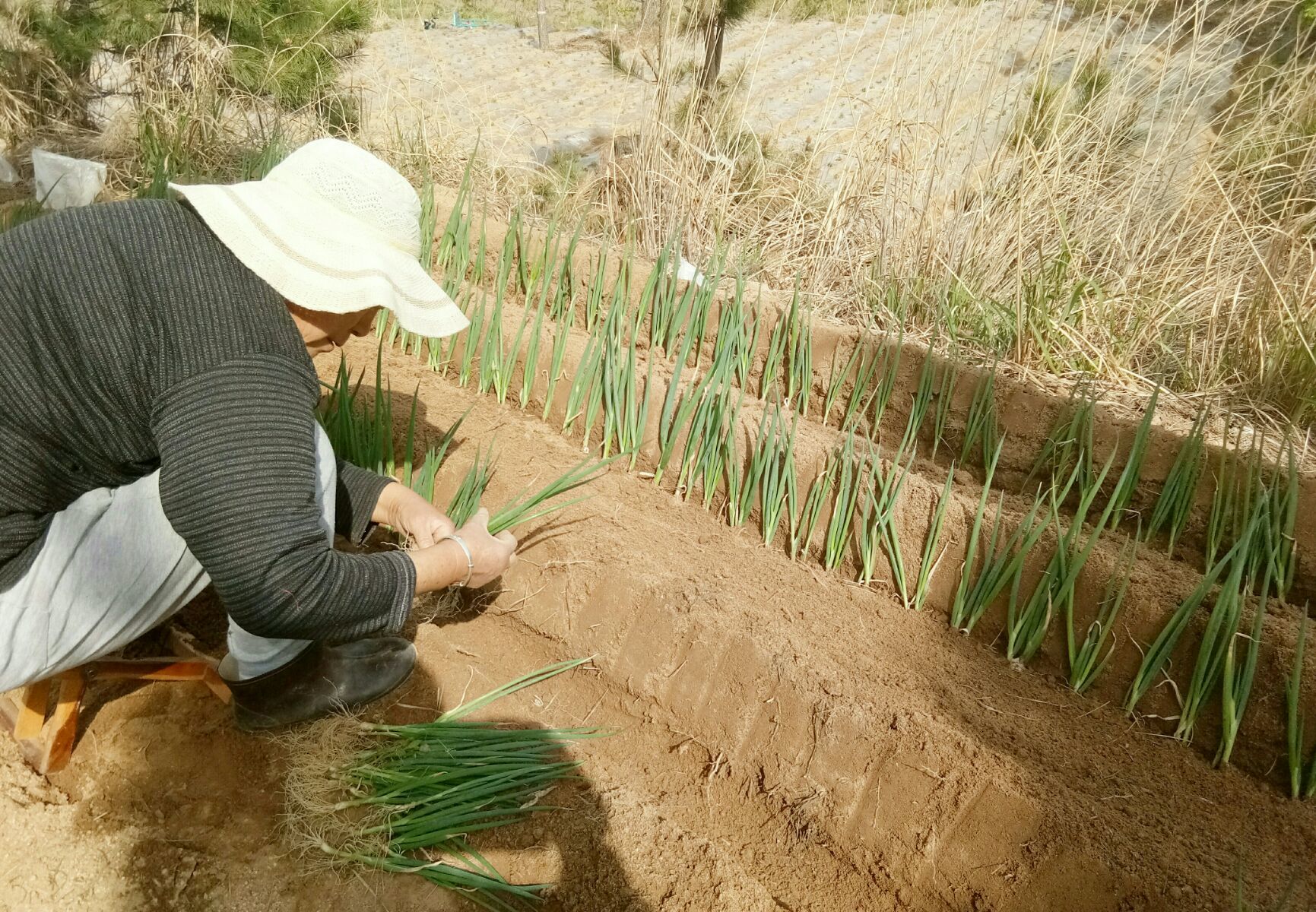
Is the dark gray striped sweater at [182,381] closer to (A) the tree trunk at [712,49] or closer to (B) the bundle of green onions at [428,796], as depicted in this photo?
(B) the bundle of green onions at [428,796]

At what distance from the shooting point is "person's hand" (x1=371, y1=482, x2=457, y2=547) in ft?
5.82

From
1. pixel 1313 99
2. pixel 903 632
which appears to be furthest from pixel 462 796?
pixel 1313 99

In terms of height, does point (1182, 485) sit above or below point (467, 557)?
above

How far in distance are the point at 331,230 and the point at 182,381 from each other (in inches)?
13.6

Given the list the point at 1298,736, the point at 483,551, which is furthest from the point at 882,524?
the point at 483,551

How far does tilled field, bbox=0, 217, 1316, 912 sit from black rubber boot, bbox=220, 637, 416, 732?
97 millimetres

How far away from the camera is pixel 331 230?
1.37 m

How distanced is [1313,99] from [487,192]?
3377 mm

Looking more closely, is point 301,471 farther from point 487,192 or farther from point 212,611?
point 487,192

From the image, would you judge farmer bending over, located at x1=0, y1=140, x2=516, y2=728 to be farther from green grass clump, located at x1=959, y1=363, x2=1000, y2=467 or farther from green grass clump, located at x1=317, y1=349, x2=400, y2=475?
green grass clump, located at x1=959, y1=363, x2=1000, y2=467

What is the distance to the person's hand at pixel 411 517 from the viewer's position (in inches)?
69.9

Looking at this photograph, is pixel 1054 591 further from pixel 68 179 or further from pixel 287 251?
pixel 68 179

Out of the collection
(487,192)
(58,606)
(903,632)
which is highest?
(487,192)

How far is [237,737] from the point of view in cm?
181
